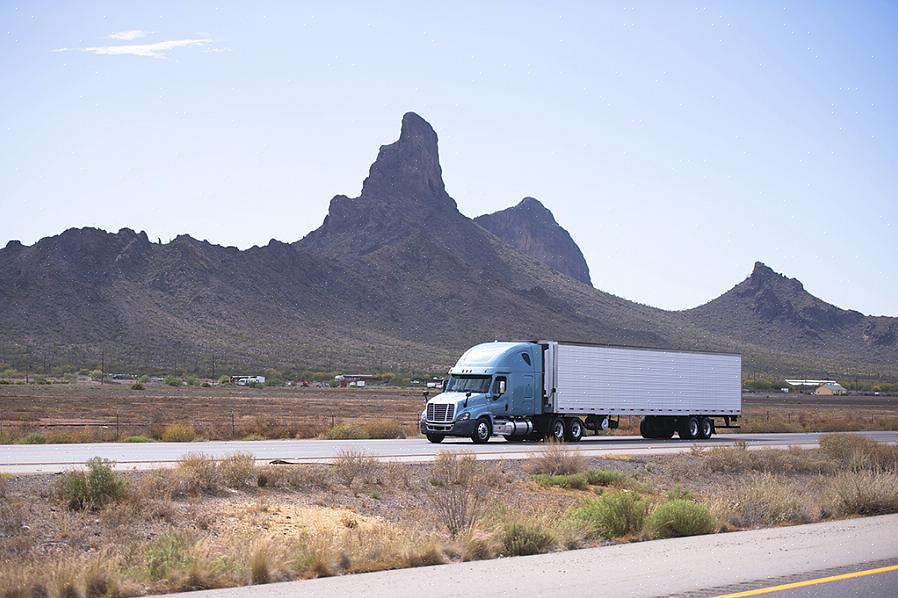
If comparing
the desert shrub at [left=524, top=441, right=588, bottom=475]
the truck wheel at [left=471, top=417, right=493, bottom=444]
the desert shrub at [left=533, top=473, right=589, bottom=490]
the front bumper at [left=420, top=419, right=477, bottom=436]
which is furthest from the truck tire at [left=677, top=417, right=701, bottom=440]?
the desert shrub at [left=533, top=473, right=589, bottom=490]

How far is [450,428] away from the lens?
121ft

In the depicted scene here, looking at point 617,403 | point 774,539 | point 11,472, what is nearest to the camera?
point 774,539

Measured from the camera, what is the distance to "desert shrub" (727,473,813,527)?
1894 centimetres

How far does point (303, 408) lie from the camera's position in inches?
2758

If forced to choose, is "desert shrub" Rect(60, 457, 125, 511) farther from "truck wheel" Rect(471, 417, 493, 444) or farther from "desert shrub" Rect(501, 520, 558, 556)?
"truck wheel" Rect(471, 417, 493, 444)

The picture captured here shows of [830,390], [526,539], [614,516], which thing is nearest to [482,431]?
[614,516]

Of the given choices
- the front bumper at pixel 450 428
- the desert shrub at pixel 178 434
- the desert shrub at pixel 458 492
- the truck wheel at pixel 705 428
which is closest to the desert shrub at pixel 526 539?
the desert shrub at pixel 458 492

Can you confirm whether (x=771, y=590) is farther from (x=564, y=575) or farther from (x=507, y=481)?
(x=507, y=481)

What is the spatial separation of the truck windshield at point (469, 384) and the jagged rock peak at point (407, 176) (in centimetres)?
14847

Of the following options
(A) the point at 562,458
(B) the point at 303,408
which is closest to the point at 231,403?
(B) the point at 303,408

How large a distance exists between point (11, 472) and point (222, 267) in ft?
389

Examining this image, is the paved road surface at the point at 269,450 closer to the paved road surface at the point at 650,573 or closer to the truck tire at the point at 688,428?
the truck tire at the point at 688,428

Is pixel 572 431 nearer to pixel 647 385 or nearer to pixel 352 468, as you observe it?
pixel 647 385

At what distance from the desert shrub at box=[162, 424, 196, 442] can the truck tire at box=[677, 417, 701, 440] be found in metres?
20.0
